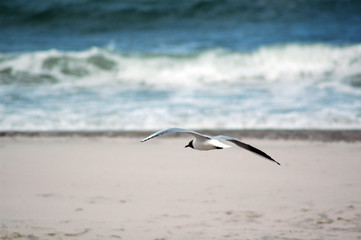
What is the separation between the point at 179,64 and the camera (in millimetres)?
12609

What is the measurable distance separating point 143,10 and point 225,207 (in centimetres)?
1322

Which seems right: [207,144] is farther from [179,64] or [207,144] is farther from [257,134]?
[179,64]

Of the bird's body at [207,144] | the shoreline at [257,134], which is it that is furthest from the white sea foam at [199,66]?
the bird's body at [207,144]

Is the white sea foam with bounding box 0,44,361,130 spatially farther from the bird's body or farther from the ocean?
the bird's body

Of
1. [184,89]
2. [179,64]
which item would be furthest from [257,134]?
[179,64]

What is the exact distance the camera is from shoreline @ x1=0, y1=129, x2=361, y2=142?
6.94 m

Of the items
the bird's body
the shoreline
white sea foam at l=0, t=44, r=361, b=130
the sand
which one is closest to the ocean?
white sea foam at l=0, t=44, r=361, b=130

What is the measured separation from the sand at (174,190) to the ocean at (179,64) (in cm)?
122

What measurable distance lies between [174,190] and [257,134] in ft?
7.64

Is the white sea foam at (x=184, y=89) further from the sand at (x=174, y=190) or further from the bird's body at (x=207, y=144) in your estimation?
the bird's body at (x=207, y=144)

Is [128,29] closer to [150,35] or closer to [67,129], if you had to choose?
[150,35]

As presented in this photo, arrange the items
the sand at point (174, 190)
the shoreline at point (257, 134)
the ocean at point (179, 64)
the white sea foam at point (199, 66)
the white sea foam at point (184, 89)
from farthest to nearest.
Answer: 1. the white sea foam at point (199, 66)
2. the ocean at point (179, 64)
3. the white sea foam at point (184, 89)
4. the shoreline at point (257, 134)
5. the sand at point (174, 190)

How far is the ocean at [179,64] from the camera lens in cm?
810

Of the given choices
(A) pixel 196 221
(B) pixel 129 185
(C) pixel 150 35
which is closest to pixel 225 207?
(A) pixel 196 221
